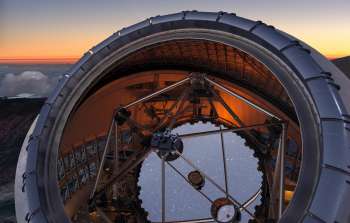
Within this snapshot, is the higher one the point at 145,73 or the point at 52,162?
the point at 145,73

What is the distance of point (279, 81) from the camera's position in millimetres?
7441

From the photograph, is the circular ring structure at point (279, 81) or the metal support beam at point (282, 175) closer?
the circular ring structure at point (279, 81)

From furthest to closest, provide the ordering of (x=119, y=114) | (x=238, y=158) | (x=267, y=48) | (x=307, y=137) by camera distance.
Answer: (x=238, y=158)
(x=119, y=114)
(x=267, y=48)
(x=307, y=137)

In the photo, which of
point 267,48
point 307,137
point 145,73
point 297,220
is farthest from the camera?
point 145,73

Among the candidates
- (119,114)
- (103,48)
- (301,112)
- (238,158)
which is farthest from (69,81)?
(238,158)

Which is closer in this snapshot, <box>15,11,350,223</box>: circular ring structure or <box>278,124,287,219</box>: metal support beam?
<box>15,11,350,223</box>: circular ring structure

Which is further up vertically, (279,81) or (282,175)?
(279,81)

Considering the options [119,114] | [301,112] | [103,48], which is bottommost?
[301,112]

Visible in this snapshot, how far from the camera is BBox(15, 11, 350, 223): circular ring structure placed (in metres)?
6.16

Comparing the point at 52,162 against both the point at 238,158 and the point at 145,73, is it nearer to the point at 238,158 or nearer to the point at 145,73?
the point at 145,73

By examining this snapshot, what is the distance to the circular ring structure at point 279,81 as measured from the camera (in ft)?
20.2

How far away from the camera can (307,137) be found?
267 inches

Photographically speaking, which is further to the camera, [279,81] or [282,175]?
[282,175]

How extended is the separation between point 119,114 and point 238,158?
248 inches
